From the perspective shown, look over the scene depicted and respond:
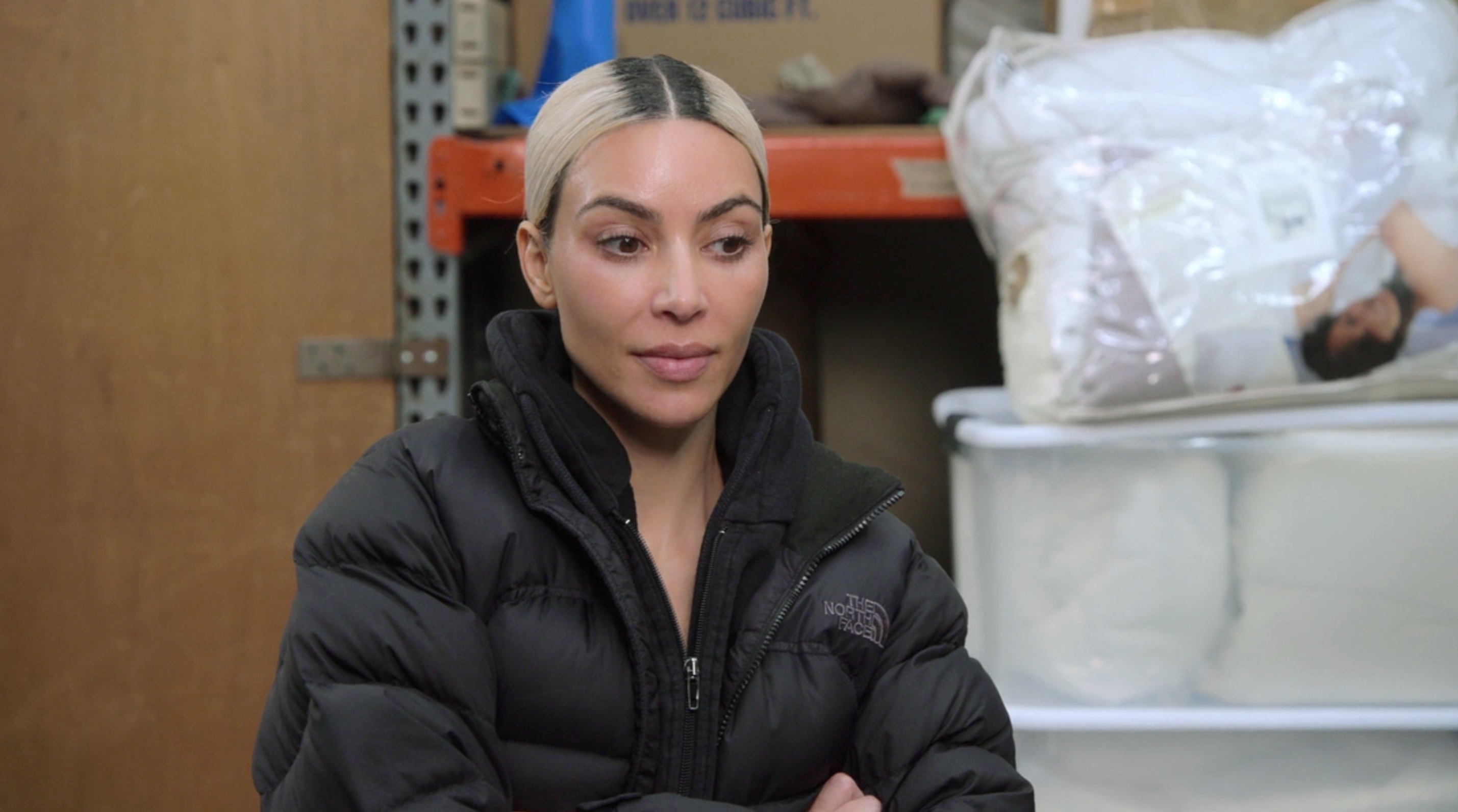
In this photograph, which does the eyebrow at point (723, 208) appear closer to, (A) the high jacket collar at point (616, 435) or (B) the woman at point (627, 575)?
(B) the woman at point (627, 575)

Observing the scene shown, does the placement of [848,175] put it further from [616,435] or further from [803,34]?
[616,435]

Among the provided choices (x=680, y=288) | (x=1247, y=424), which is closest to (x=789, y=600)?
(x=680, y=288)

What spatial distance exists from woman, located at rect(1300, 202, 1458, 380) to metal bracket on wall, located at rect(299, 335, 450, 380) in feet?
2.53

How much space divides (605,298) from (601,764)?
247 mm

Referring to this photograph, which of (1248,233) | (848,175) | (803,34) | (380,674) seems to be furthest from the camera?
(803,34)

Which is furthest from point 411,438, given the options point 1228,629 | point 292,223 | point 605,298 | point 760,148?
point 1228,629

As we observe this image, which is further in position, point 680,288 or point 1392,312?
point 1392,312

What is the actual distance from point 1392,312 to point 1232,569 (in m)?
0.24

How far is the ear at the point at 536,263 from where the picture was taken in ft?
2.36

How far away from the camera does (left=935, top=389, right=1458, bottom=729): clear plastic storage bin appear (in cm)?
101

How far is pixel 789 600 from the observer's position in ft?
2.28

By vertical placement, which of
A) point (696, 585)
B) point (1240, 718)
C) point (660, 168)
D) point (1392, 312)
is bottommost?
point (1240, 718)

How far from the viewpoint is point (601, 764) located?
66 centimetres

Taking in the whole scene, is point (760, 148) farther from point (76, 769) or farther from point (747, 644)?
point (76, 769)
